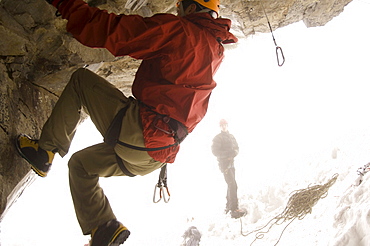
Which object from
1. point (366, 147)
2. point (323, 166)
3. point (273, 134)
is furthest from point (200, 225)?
point (273, 134)

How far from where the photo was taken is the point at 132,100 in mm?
2295

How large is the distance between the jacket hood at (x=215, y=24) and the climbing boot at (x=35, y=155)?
61.9 inches

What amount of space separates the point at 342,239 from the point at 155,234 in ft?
22.2

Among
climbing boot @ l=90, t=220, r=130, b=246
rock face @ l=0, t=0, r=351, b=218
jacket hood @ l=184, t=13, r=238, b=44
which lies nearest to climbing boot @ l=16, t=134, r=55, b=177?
rock face @ l=0, t=0, r=351, b=218

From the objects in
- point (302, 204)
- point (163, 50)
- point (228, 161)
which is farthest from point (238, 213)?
point (163, 50)

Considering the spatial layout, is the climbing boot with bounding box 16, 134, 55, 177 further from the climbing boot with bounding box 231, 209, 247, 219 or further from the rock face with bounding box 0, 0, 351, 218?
the climbing boot with bounding box 231, 209, 247, 219

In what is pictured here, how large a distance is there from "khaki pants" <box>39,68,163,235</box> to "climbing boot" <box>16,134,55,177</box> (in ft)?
0.23

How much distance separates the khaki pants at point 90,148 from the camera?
7.54ft

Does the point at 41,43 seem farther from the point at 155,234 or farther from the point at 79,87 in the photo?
the point at 155,234

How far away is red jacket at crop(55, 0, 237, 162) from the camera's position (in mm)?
1942

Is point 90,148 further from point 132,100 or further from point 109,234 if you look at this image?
point 109,234

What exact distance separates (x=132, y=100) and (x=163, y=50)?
49 centimetres

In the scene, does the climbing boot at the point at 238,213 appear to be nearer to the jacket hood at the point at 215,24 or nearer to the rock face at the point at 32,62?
the rock face at the point at 32,62

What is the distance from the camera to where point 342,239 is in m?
3.08
